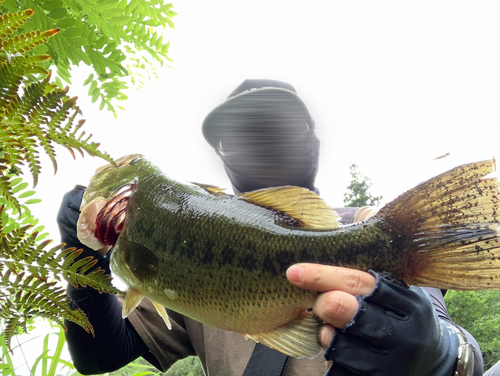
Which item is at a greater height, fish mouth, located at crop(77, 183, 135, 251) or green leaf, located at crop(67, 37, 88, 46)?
green leaf, located at crop(67, 37, 88, 46)

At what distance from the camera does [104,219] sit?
1.10 metres

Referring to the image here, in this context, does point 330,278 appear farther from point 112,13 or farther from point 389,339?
point 112,13

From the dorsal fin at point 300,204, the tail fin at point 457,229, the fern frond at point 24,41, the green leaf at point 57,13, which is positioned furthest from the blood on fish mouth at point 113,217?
the tail fin at point 457,229

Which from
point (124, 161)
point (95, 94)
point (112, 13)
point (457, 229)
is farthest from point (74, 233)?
point (457, 229)

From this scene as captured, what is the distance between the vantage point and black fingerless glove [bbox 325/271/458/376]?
0.94 meters

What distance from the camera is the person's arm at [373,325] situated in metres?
0.89

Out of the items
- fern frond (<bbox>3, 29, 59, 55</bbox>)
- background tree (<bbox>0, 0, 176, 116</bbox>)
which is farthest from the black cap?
fern frond (<bbox>3, 29, 59, 55</bbox>)

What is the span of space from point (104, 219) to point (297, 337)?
2.45 ft

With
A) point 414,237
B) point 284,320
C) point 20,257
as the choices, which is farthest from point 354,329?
point 20,257

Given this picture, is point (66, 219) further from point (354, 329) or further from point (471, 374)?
point (471, 374)

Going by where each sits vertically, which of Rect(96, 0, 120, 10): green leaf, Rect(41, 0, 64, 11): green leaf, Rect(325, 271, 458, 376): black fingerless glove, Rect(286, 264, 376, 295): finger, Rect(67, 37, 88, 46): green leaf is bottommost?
Rect(325, 271, 458, 376): black fingerless glove

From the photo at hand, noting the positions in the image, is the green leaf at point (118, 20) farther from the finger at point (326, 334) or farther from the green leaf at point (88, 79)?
the finger at point (326, 334)

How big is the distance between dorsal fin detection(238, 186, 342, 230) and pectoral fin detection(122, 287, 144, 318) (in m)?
0.51

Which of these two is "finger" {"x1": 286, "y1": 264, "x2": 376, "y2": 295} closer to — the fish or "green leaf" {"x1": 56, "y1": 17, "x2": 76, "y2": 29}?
the fish
